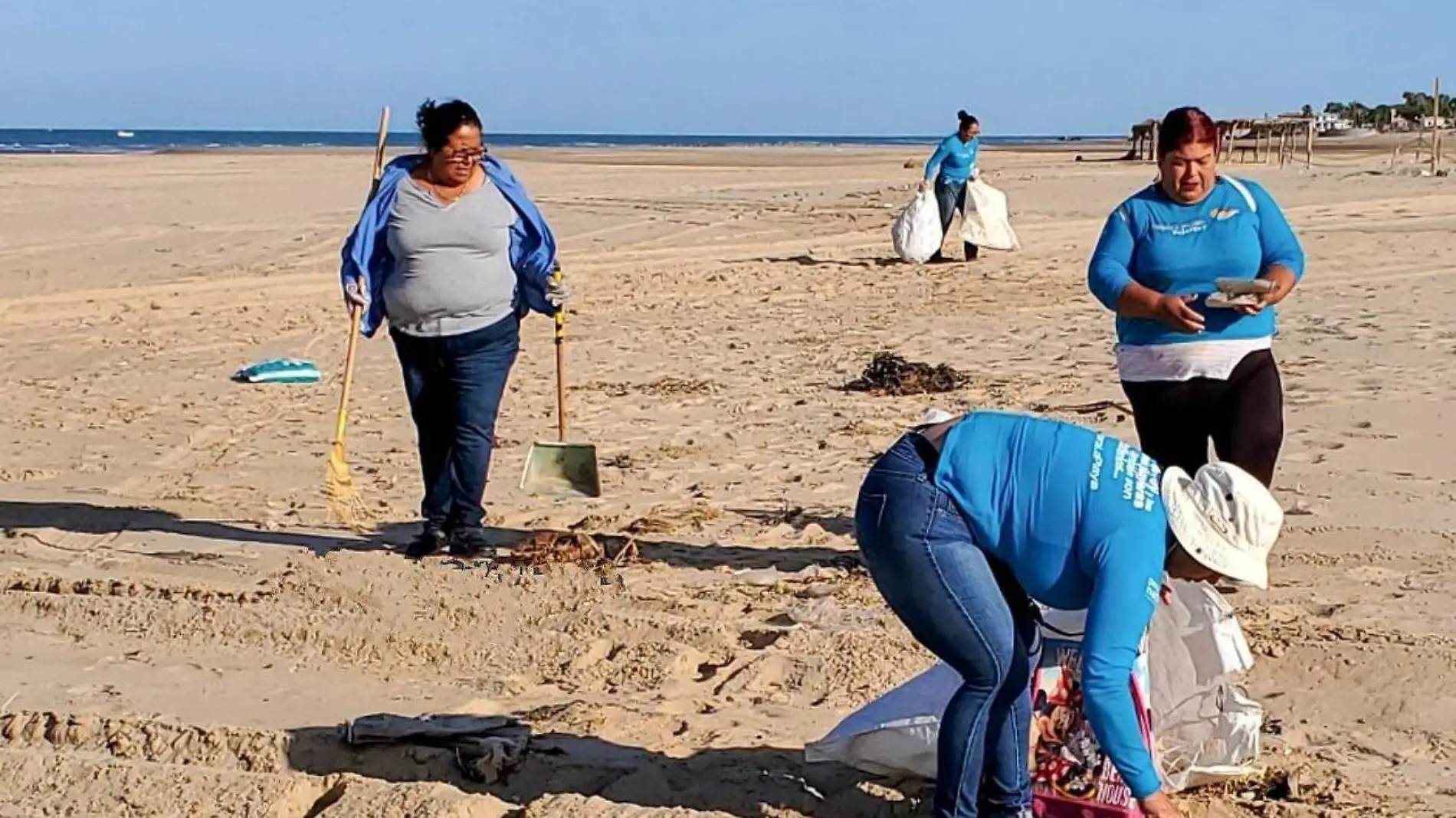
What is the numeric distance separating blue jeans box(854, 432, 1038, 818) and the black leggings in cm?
143

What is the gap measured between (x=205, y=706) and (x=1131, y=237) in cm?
284

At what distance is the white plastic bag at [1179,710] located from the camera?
366 centimetres

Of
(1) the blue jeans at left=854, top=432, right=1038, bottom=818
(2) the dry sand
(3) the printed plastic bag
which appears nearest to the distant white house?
(2) the dry sand

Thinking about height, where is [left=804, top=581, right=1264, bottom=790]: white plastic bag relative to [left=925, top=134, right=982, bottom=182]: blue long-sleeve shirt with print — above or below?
below

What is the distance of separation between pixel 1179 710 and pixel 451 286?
3045 mm

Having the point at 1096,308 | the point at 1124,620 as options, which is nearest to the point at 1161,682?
the point at 1124,620

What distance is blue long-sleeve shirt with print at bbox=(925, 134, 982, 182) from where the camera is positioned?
15.2m

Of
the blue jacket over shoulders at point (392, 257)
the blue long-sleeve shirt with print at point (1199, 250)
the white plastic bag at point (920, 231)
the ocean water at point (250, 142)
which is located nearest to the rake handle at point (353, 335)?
the blue jacket over shoulders at point (392, 257)

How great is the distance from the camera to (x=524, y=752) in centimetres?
411

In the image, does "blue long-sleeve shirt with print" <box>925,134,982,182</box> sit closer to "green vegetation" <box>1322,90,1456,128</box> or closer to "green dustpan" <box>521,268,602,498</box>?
"green dustpan" <box>521,268,602,498</box>

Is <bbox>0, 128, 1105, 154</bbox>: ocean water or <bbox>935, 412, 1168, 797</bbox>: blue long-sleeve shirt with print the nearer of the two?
<bbox>935, 412, 1168, 797</bbox>: blue long-sleeve shirt with print

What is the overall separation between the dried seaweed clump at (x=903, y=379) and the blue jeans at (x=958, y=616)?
18.4 feet

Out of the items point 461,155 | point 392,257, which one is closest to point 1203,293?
point 461,155

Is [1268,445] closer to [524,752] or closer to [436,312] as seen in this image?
[524,752]
